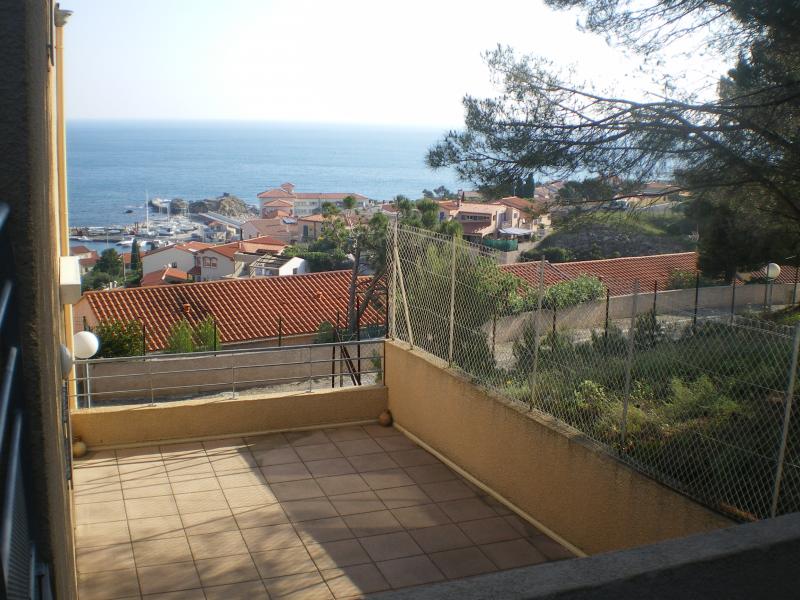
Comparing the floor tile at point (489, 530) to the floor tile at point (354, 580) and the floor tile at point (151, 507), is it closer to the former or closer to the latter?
the floor tile at point (354, 580)

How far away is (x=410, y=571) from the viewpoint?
5.45 m

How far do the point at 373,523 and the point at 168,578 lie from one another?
1.57 m

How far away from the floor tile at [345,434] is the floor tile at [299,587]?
2675mm

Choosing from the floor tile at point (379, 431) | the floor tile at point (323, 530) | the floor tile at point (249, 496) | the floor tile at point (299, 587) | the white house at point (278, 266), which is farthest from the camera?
the white house at point (278, 266)

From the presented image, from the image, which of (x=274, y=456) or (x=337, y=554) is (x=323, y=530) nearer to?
(x=337, y=554)

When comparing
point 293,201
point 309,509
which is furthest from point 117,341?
point 293,201

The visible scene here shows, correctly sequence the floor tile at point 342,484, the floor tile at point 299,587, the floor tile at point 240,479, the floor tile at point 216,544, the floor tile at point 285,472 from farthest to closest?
the floor tile at point 285,472
the floor tile at point 240,479
the floor tile at point 342,484
the floor tile at point 216,544
the floor tile at point 299,587

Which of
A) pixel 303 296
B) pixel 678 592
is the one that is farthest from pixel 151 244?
pixel 678 592

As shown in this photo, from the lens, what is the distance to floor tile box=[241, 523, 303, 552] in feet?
19.0

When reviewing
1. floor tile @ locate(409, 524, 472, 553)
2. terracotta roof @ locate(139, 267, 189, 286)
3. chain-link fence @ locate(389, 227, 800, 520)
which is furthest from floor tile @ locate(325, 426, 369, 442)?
terracotta roof @ locate(139, 267, 189, 286)

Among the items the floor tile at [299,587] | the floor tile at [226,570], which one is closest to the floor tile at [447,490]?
the floor tile at [299,587]

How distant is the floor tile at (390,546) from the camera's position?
5670mm

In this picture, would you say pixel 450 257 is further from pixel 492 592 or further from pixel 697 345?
pixel 492 592

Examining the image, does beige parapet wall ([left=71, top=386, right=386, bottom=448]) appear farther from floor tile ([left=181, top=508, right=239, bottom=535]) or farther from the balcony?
floor tile ([left=181, top=508, right=239, bottom=535])
